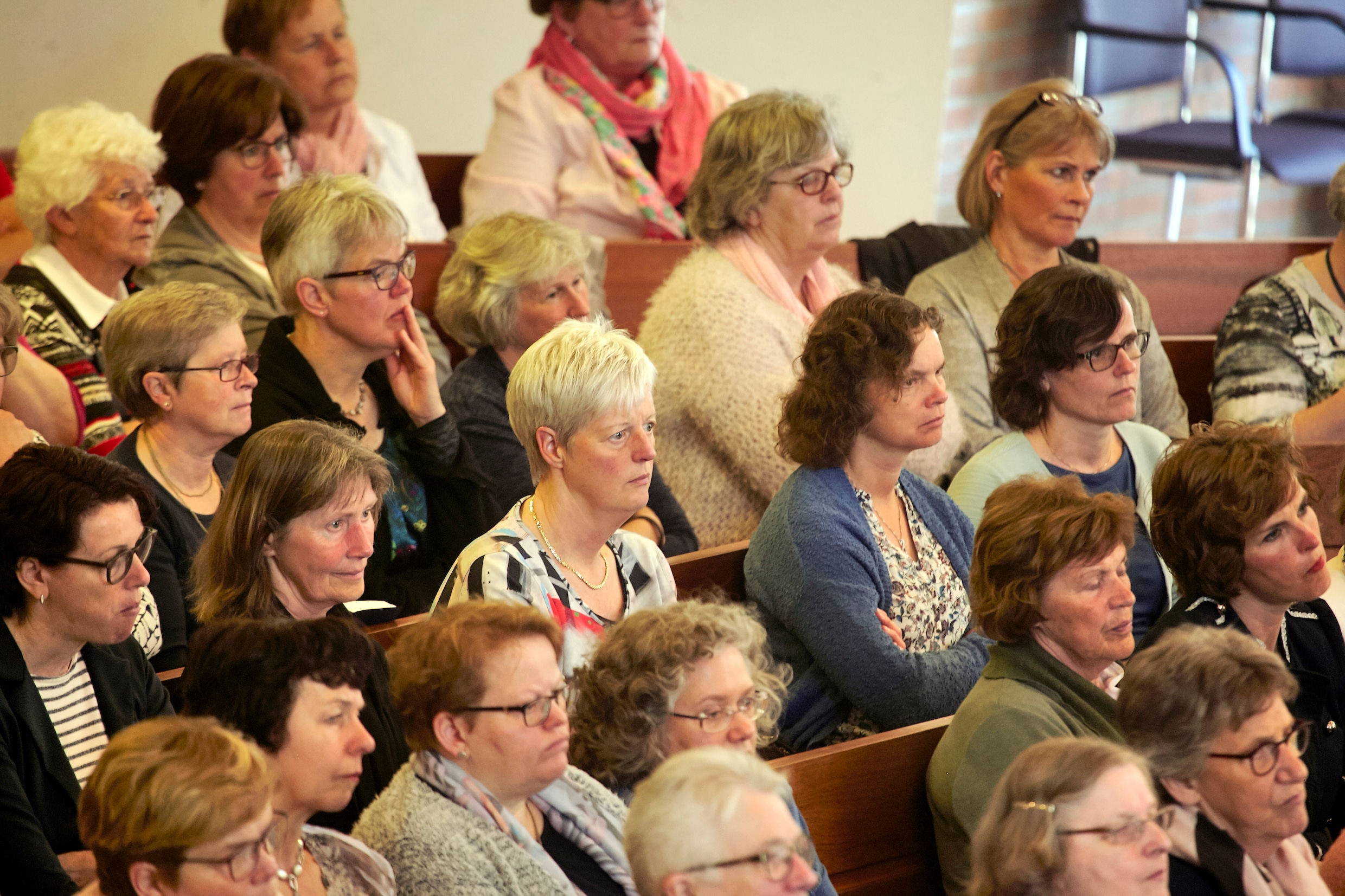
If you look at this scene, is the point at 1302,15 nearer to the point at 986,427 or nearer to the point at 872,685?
the point at 986,427

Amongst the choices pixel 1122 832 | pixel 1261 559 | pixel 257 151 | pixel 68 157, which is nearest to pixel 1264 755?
pixel 1122 832

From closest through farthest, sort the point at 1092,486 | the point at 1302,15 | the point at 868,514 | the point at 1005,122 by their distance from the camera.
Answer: the point at 868,514 < the point at 1092,486 < the point at 1005,122 < the point at 1302,15

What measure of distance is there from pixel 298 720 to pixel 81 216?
1729 millimetres

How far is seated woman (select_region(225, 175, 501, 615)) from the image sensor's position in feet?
8.45

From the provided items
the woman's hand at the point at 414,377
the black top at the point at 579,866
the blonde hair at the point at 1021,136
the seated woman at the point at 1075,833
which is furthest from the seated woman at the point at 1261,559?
the woman's hand at the point at 414,377

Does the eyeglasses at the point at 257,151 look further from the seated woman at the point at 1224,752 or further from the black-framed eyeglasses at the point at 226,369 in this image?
the seated woman at the point at 1224,752

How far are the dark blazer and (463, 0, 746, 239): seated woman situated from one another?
6.45 ft

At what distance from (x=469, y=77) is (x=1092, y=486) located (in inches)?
112

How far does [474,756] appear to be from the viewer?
163cm

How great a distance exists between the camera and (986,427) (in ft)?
9.64

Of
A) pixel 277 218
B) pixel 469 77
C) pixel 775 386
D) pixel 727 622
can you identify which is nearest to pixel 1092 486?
pixel 775 386

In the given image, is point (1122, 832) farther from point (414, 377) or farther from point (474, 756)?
point (414, 377)

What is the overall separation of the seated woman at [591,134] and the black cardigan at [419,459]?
116 centimetres

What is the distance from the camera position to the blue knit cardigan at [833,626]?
7.06ft
